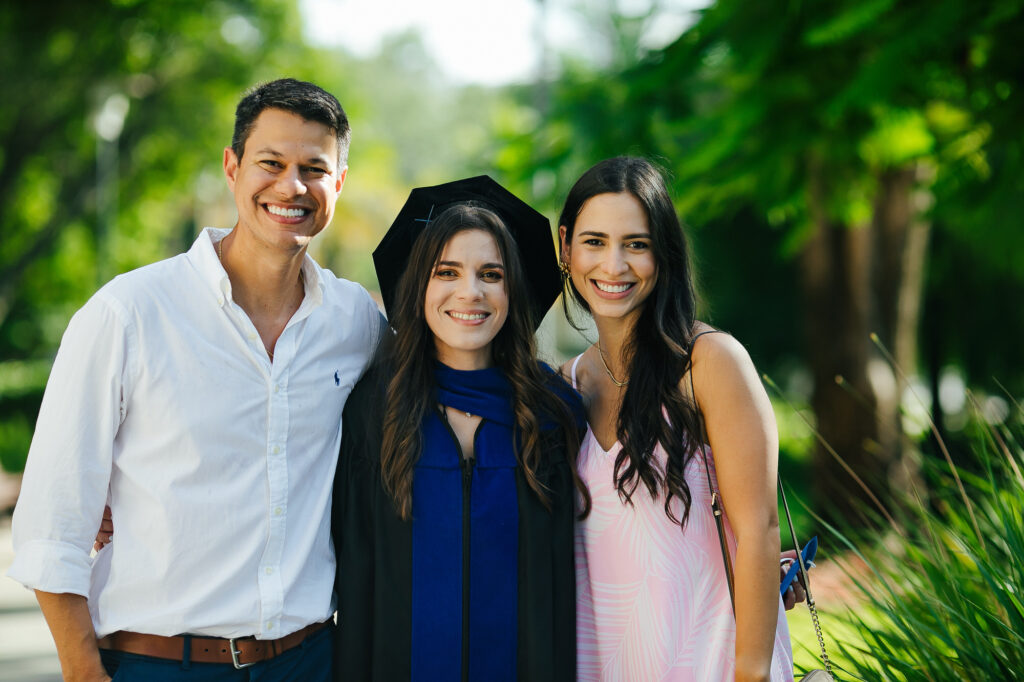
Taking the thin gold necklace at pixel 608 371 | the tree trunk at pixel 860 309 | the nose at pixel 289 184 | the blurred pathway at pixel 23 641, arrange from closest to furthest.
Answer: the nose at pixel 289 184 → the thin gold necklace at pixel 608 371 → the blurred pathway at pixel 23 641 → the tree trunk at pixel 860 309

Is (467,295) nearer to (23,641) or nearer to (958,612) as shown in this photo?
(958,612)

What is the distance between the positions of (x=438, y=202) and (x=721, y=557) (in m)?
1.51

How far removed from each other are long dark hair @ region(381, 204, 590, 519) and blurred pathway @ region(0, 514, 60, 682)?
4.63 m

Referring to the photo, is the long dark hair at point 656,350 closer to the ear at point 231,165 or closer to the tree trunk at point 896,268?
the ear at point 231,165

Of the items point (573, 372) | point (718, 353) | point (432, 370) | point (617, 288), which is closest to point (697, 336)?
point (718, 353)

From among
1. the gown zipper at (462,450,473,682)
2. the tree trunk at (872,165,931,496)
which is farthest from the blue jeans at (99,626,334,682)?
the tree trunk at (872,165,931,496)

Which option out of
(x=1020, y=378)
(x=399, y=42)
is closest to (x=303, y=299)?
(x=1020, y=378)

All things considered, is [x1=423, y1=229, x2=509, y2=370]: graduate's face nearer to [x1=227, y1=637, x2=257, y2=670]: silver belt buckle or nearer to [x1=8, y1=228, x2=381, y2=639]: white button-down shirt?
[x1=8, y1=228, x2=381, y2=639]: white button-down shirt

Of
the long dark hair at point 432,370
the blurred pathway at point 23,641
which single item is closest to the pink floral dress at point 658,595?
the long dark hair at point 432,370

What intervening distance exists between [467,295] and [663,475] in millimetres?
842

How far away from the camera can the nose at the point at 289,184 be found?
2875 mm

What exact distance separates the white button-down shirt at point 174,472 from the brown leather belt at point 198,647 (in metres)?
0.03

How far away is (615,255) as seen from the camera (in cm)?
Answer: 298

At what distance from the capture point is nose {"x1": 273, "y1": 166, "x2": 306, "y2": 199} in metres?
2.88
